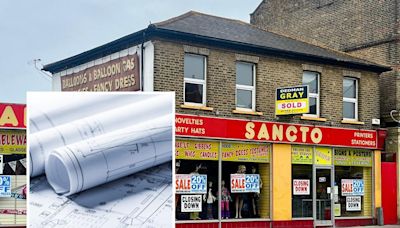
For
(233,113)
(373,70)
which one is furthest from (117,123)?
(373,70)

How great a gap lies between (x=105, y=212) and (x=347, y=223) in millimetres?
17077

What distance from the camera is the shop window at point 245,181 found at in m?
19.5

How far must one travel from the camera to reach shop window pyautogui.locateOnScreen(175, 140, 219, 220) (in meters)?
18.4

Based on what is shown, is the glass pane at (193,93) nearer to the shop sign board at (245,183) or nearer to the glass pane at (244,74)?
the glass pane at (244,74)

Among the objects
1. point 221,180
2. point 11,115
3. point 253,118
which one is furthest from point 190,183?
point 11,115

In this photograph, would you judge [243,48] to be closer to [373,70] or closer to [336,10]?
[373,70]

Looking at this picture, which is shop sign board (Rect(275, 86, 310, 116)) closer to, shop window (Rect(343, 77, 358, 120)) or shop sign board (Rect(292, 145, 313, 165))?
shop sign board (Rect(292, 145, 313, 165))

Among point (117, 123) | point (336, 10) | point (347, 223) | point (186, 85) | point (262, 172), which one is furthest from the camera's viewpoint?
point (336, 10)

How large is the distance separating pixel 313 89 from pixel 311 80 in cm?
31

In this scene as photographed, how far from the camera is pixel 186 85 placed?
1877 cm

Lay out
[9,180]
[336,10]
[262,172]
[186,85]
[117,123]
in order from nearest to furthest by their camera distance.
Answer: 1. [117,123]
2. [9,180]
3. [186,85]
4. [262,172]
5. [336,10]

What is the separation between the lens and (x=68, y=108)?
662cm

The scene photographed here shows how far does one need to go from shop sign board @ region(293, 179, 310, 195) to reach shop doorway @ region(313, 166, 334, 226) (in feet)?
1.01

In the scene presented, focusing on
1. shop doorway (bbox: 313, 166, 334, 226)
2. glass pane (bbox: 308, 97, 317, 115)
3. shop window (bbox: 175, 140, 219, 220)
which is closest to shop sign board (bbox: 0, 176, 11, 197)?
shop window (bbox: 175, 140, 219, 220)
